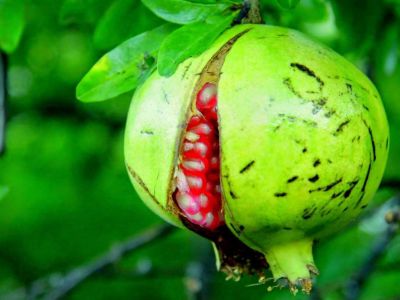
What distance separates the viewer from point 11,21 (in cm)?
273

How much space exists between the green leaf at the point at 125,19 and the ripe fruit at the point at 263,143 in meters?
0.62

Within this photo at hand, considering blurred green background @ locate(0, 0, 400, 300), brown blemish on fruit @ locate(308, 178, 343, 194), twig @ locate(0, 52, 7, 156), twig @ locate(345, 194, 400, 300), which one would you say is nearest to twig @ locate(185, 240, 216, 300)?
blurred green background @ locate(0, 0, 400, 300)

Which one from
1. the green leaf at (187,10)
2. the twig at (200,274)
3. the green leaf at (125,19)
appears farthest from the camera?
the twig at (200,274)

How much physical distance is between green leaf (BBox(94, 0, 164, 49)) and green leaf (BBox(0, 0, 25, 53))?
0.28 meters

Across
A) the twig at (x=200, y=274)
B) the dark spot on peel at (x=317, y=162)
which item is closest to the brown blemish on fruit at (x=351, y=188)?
the dark spot on peel at (x=317, y=162)

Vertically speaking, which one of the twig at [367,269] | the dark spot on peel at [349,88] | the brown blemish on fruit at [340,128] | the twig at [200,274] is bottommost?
the twig at [200,274]

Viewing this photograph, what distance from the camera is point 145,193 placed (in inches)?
A: 78.0

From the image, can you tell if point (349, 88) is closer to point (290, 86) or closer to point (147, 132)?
point (290, 86)

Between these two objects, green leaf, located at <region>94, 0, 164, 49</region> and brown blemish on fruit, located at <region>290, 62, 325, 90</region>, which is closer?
brown blemish on fruit, located at <region>290, 62, 325, 90</region>

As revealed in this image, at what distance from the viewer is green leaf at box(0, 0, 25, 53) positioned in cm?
272

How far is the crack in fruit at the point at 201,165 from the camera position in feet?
6.43

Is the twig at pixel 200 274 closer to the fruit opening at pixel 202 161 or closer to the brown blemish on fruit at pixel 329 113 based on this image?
the fruit opening at pixel 202 161

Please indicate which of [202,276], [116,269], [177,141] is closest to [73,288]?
[116,269]

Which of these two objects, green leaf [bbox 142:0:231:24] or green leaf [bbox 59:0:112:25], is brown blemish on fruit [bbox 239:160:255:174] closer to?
green leaf [bbox 142:0:231:24]
